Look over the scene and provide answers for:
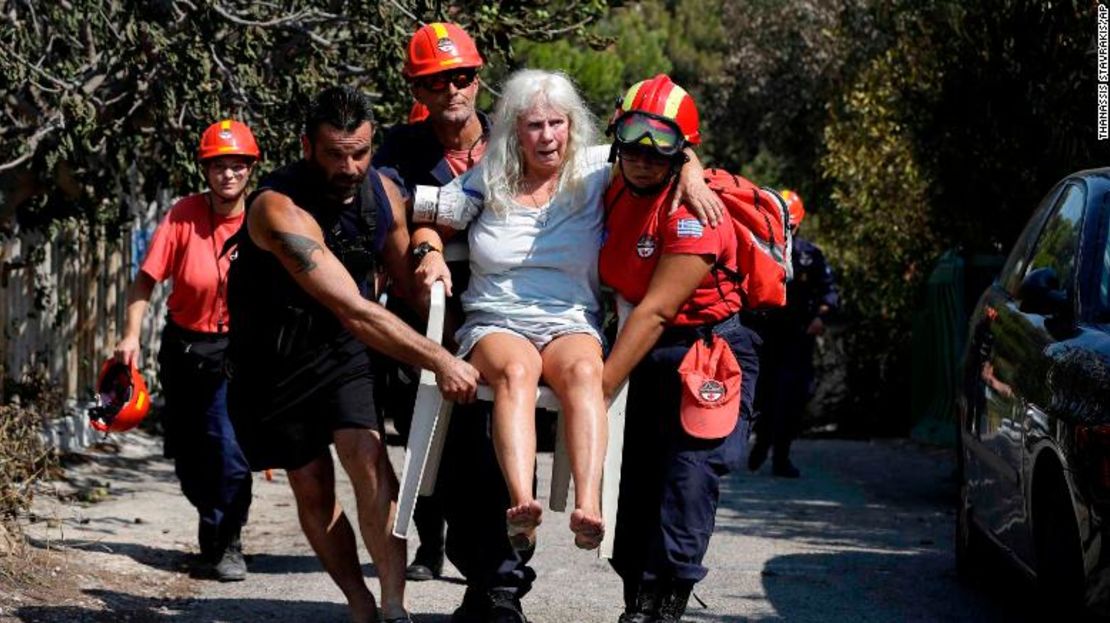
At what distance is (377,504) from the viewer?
271 inches

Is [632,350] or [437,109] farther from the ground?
[437,109]

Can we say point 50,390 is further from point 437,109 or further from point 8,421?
point 437,109

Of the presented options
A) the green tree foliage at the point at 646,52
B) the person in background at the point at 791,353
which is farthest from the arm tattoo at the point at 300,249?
the green tree foliage at the point at 646,52

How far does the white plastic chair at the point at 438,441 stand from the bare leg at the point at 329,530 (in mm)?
477

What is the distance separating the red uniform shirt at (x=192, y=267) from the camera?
359 inches

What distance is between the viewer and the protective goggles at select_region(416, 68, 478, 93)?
754cm

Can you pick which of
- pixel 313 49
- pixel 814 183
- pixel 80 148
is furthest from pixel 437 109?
pixel 814 183

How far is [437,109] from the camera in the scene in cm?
766

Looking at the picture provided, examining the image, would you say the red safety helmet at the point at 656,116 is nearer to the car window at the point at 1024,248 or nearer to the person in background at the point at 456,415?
the person in background at the point at 456,415

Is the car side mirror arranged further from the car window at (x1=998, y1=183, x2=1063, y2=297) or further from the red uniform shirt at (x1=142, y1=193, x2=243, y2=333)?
the red uniform shirt at (x1=142, y1=193, x2=243, y2=333)

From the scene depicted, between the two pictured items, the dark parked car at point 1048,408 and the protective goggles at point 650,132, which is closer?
the dark parked car at point 1048,408

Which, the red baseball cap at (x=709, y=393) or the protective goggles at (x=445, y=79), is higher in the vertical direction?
A: the protective goggles at (x=445, y=79)

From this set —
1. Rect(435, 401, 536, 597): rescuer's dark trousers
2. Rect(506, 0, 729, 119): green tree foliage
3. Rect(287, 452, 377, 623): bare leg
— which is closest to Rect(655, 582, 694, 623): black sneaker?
Rect(435, 401, 536, 597): rescuer's dark trousers

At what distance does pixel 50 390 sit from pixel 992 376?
7.26m
